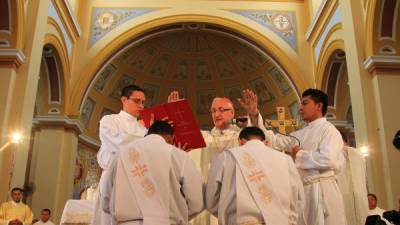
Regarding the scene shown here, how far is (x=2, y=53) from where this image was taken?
809 centimetres

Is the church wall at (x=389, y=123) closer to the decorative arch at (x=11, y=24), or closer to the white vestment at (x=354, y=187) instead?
the white vestment at (x=354, y=187)

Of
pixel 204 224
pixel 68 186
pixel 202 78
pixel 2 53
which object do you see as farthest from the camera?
pixel 202 78

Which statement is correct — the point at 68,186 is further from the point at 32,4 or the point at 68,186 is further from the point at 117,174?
the point at 117,174

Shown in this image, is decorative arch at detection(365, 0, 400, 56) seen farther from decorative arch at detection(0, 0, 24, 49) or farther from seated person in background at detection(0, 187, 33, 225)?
seated person in background at detection(0, 187, 33, 225)

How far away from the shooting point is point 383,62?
8250 millimetres

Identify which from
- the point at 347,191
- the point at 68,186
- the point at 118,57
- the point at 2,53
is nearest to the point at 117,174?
the point at 347,191

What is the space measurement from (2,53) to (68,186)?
4.69 metres

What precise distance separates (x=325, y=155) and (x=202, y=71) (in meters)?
12.1

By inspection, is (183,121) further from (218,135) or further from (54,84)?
(54,84)

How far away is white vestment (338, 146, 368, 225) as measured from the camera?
4016 mm

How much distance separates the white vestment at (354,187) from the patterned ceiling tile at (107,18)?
1003cm

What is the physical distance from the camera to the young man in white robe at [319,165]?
3449 millimetres

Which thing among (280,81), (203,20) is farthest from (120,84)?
(280,81)

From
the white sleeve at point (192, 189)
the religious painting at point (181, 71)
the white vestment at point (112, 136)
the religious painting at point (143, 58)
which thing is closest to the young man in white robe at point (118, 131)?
the white vestment at point (112, 136)
